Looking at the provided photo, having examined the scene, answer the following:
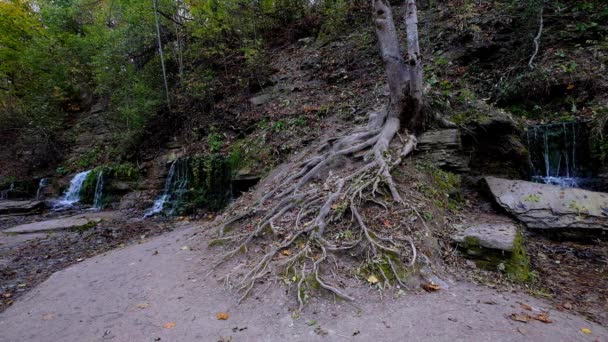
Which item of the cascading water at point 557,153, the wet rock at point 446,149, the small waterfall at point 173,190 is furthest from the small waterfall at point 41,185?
the cascading water at point 557,153

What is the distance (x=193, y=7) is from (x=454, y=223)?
461 inches

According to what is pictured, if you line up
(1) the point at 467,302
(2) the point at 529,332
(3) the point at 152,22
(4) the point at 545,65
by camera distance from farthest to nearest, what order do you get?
(3) the point at 152,22, (4) the point at 545,65, (1) the point at 467,302, (2) the point at 529,332

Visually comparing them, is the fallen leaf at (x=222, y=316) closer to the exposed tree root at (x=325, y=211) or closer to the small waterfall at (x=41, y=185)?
the exposed tree root at (x=325, y=211)

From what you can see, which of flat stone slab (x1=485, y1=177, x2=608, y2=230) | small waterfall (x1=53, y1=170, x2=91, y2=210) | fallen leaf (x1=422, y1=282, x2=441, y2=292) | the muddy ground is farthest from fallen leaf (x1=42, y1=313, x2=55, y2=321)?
small waterfall (x1=53, y1=170, x2=91, y2=210)

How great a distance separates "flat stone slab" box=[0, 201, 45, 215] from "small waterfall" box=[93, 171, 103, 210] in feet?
6.43

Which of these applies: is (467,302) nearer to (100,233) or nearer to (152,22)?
(100,233)

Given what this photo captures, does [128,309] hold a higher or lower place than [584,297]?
higher

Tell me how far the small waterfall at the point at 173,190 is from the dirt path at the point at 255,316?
5.47 metres

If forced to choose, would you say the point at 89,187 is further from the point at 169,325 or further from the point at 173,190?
the point at 169,325

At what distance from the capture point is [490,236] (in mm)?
4020

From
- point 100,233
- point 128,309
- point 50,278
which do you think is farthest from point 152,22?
point 128,309

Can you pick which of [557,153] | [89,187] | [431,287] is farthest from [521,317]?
[89,187]

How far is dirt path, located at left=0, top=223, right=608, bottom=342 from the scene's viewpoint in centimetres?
277

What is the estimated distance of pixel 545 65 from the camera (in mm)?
7465
